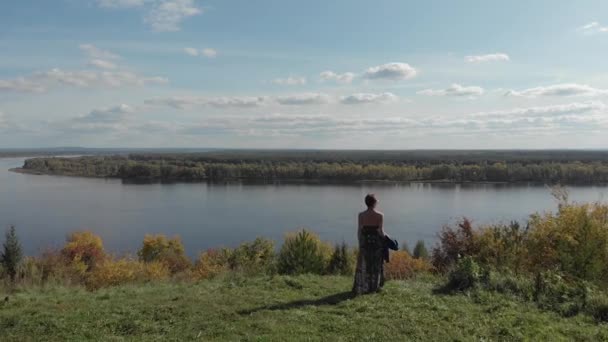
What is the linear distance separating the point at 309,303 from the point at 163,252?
25.6m

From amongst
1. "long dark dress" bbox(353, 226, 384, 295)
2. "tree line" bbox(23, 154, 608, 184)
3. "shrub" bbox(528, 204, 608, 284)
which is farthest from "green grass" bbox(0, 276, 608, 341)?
"tree line" bbox(23, 154, 608, 184)

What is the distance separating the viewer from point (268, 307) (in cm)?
534

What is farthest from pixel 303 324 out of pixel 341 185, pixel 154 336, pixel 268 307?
pixel 341 185

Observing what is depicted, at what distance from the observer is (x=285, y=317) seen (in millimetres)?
4930

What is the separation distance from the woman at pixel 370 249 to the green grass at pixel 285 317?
19 centimetres

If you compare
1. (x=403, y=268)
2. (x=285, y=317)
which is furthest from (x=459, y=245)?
(x=285, y=317)

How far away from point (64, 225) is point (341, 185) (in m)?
40.3

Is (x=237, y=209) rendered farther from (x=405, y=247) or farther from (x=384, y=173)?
(x=384, y=173)

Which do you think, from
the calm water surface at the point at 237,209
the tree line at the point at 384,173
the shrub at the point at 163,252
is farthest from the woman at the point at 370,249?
the tree line at the point at 384,173

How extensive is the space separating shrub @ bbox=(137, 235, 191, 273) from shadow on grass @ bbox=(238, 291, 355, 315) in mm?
23279

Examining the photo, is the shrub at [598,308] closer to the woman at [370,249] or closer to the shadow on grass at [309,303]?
the woman at [370,249]

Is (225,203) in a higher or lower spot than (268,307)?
lower

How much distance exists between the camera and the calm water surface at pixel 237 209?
36.9 metres

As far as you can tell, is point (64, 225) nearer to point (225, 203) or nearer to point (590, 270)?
point (225, 203)
